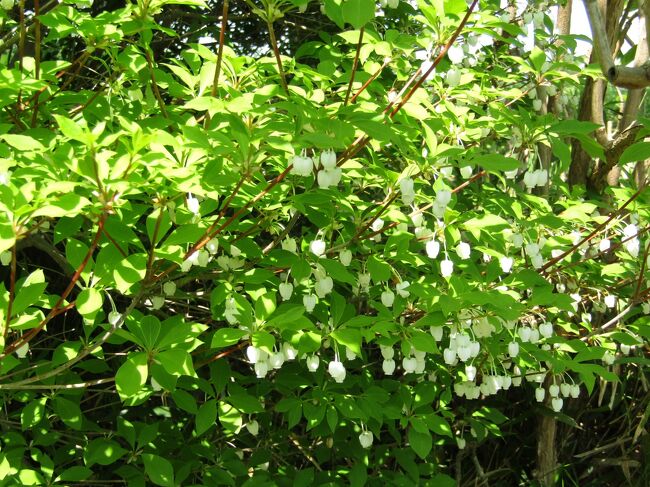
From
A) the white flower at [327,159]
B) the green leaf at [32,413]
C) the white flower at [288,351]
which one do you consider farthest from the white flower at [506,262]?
the green leaf at [32,413]

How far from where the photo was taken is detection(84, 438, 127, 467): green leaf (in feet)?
8.43

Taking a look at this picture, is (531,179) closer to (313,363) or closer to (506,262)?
(506,262)

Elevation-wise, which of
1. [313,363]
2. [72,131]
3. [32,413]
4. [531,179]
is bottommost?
[32,413]

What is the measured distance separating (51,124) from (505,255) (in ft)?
5.00

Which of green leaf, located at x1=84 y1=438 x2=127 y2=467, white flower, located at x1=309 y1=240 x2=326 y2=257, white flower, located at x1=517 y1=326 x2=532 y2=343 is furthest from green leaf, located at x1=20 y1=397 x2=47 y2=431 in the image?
white flower, located at x1=517 y1=326 x2=532 y2=343

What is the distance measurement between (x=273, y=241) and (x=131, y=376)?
2.40ft

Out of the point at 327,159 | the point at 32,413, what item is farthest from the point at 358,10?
the point at 32,413

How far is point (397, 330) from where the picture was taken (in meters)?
2.49

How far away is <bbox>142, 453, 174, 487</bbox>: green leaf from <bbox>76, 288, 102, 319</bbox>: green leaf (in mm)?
740

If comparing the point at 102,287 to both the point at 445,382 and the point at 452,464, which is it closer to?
the point at 445,382

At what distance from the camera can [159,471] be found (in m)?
2.50

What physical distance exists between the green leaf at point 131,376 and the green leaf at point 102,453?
Answer: 710 mm

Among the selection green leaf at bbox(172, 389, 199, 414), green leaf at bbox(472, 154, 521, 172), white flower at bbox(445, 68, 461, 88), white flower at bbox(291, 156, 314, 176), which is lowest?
green leaf at bbox(172, 389, 199, 414)

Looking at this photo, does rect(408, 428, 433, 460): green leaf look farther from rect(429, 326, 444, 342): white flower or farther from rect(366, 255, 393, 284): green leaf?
rect(366, 255, 393, 284): green leaf
